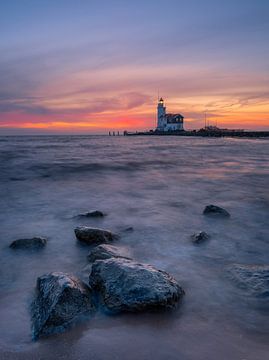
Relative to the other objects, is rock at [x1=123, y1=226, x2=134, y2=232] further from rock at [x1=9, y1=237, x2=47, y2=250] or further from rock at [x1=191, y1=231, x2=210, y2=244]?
rock at [x1=9, y1=237, x2=47, y2=250]

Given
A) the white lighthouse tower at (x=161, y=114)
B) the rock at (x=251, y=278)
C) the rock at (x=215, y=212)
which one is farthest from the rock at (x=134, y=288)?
the white lighthouse tower at (x=161, y=114)

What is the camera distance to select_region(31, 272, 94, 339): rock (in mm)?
2875

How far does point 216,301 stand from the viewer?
3.49 meters

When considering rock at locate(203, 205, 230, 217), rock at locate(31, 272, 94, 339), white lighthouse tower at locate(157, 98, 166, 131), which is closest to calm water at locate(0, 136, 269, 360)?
rock at locate(31, 272, 94, 339)

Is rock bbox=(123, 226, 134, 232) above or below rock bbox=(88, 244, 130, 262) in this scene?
below

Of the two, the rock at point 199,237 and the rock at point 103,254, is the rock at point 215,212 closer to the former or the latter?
the rock at point 199,237

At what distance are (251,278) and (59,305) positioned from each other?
7.62 feet

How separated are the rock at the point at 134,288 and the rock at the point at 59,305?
196 mm

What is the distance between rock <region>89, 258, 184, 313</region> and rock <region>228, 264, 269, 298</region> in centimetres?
85

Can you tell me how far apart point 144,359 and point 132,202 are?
259 inches

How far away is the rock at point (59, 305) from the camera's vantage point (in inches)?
113

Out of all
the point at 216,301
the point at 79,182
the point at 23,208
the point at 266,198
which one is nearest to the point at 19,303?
the point at 216,301

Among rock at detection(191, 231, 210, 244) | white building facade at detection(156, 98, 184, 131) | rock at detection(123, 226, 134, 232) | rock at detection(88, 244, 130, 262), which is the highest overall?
white building facade at detection(156, 98, 184, 131)

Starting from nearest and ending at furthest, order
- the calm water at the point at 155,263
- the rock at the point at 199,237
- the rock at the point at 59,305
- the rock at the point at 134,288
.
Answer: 1. the calm water at the point at 155,263
2. the rock at the point at 59,305
3. the rock at the point at 134,288
4. the rock at the point at 199,237
